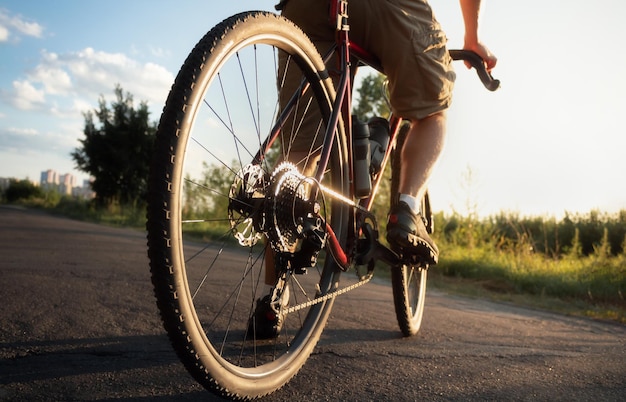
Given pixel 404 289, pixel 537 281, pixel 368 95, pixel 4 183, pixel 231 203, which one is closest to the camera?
pixel 231 203

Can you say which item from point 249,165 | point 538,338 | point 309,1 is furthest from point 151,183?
point 538,338

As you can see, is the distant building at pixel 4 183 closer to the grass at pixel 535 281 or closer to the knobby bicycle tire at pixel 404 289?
the grass at pixel 535 281

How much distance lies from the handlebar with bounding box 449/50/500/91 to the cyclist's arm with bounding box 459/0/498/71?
4cm

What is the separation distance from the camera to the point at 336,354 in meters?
2.51

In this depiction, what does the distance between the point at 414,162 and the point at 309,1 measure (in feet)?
2.71

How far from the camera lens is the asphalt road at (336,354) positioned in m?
1.96

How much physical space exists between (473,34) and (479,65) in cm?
17

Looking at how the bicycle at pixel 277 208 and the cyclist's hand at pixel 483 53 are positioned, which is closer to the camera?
the bicycle at pixel 277 208

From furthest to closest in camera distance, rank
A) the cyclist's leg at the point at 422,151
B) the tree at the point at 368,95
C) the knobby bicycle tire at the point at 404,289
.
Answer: the tree at the point at 368,95 → the knobby bicycle tire at the point at 404,289 → the cyclist's leg at the point at 422,151

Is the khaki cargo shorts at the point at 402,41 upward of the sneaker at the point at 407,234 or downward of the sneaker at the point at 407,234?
upward

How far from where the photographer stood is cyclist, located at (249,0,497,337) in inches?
101

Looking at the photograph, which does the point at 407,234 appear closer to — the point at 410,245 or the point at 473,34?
the point at 410,245

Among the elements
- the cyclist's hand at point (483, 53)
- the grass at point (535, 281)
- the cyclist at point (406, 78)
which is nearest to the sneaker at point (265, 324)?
the cyclist at point (406, 78)

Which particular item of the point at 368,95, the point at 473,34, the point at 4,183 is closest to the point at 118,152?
the point at 368,95
